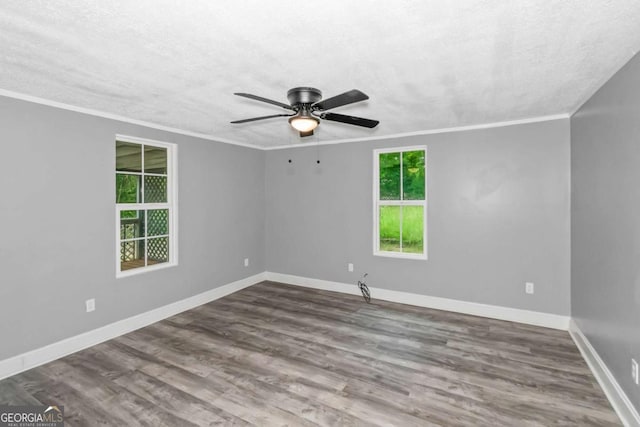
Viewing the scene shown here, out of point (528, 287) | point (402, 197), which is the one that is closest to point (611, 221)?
point (528, 287)

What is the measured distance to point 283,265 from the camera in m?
5.60

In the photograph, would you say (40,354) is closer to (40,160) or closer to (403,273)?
(40,160)

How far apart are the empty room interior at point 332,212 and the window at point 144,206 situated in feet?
0.09

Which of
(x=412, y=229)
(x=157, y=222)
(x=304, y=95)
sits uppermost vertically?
(x=304, y=95)

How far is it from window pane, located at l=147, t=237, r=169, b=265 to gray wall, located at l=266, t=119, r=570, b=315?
6.74ft

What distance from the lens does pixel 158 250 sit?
4051mm

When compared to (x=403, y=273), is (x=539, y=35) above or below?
above

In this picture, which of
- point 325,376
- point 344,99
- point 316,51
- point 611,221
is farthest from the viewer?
point 325,376

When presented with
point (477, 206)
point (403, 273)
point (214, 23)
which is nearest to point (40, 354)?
point (214, 23)

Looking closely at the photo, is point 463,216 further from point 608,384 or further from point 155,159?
point 155,159

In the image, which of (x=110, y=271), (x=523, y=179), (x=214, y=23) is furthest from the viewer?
(x=523, y=179)

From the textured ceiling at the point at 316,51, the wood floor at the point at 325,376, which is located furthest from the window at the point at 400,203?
the textured ceiling at the point at 316,51

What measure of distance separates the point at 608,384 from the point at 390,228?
9.18ft

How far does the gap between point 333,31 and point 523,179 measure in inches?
125
